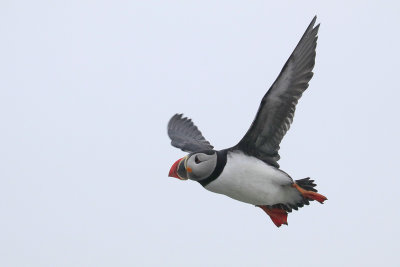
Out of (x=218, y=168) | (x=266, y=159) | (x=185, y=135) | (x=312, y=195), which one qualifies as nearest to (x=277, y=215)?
(x=312, y=195)

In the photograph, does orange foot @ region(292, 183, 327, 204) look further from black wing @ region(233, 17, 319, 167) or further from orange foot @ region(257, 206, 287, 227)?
orange foot @ region(257, 206, 287, 227)

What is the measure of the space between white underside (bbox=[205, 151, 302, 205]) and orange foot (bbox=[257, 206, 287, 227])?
0.41 meters

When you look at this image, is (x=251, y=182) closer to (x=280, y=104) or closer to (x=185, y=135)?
(x=280, y=104)

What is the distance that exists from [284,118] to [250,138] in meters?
0.50

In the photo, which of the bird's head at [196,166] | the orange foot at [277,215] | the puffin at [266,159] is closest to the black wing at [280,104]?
the puffin at [266,159]

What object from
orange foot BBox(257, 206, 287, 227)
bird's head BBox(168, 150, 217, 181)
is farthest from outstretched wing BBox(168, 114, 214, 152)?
bird's head BBox(168, 150, 217, 181)

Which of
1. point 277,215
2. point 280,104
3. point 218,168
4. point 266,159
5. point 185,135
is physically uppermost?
point 185,135

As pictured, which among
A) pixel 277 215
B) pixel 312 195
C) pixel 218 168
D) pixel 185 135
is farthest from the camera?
pixel 185 135

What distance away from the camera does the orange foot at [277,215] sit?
8.54 meters

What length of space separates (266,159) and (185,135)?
322 centimetres

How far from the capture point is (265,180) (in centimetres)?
790

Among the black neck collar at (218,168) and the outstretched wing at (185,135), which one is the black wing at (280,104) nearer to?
the black neck collar at (218,168)

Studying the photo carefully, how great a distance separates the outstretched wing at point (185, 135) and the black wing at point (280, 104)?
2.39 m

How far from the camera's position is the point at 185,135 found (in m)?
11.1
